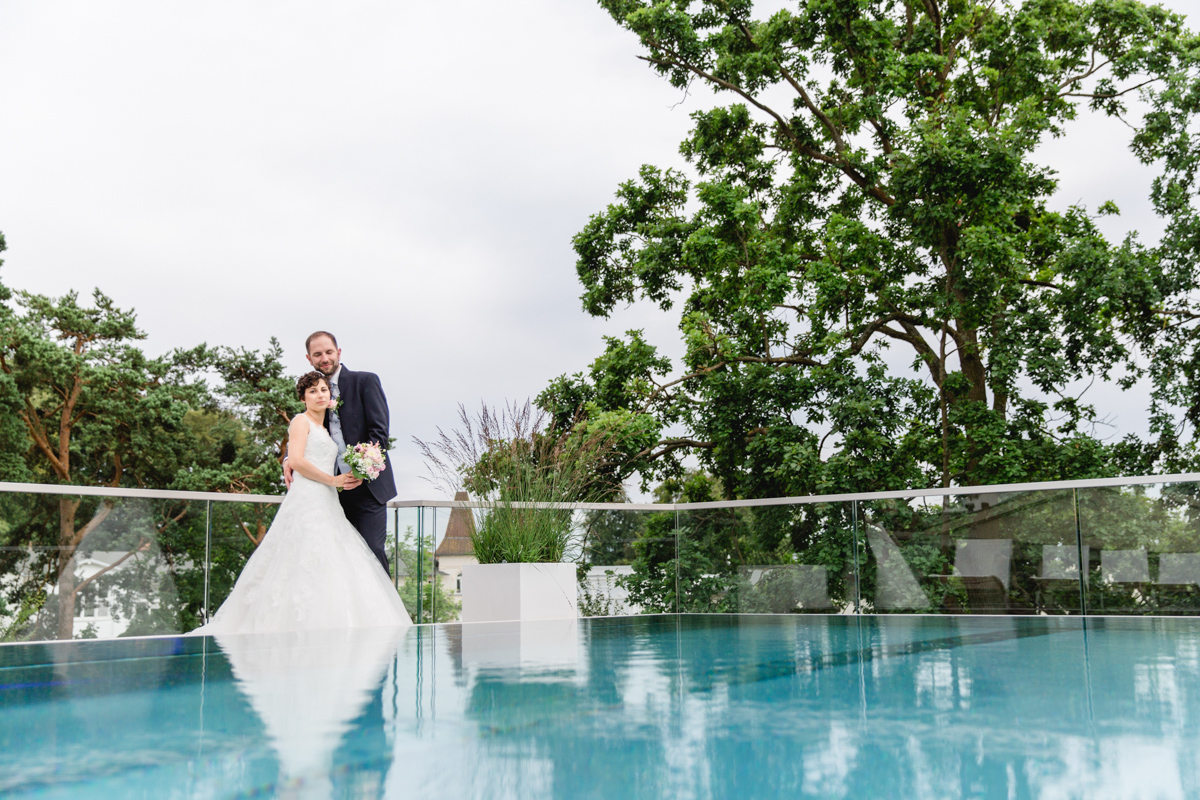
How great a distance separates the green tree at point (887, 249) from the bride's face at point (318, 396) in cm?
552

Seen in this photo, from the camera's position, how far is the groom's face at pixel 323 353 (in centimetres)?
476

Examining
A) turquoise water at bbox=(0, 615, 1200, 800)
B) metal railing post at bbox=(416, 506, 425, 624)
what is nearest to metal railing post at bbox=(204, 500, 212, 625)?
metal railing post at bbox=(416, 506, 425, 624)

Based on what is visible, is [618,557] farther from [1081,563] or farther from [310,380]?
[1081,563]

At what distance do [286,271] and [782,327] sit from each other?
22613mm

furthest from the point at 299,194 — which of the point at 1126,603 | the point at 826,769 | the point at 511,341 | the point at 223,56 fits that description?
the point at 826,769

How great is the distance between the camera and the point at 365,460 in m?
4.62

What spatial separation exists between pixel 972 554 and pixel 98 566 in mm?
5094

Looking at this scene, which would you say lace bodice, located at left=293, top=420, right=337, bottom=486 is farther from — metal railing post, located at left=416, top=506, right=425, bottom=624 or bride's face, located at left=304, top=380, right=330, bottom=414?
metal railing post, located at left=416, top=506, right=425, bottom=624

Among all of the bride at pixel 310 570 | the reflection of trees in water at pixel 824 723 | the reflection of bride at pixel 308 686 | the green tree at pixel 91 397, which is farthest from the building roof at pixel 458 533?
the green tree at pixel 91 397

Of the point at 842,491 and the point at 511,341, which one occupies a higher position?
the point at 511,341

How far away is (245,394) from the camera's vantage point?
69.6 feet

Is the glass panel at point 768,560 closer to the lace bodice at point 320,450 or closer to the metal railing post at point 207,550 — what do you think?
the lace bodice at point 320,450

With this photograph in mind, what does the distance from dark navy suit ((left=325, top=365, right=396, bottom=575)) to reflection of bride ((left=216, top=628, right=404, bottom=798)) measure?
71cm

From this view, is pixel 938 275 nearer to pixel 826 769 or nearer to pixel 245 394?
pixel 826 769
